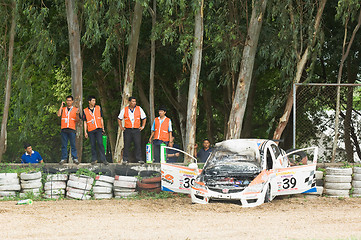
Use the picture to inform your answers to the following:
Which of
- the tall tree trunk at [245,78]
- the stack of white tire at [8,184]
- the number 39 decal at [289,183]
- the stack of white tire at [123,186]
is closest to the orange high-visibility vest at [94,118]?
the stack of white tire at [123,186]

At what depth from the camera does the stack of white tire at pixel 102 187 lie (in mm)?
15891

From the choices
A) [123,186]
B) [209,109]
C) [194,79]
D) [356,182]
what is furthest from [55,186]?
[209,109]

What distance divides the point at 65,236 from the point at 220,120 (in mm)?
27844

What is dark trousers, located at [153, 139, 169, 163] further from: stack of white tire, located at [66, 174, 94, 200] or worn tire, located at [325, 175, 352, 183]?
worn tire, located at [325, 175, 352, 183]

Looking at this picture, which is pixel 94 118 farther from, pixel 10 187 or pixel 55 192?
pixel 10 187

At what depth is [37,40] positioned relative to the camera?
2373 centimetres

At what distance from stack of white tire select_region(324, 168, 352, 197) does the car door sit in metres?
0.85

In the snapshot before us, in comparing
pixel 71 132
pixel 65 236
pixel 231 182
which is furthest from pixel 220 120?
pixel 65 236

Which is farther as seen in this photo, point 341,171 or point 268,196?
point 341,171

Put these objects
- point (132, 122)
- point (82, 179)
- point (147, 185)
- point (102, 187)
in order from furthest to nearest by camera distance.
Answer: point (132, 122) < point (147, 185) < point (102, 187) < point (82, 179)

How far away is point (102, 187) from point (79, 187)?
61 cm

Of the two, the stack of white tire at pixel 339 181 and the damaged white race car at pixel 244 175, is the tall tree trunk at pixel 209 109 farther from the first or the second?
the stack of white tire at pixel 339 181

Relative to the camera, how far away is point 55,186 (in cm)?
1584

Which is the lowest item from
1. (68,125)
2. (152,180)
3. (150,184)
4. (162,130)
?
(150,184)
